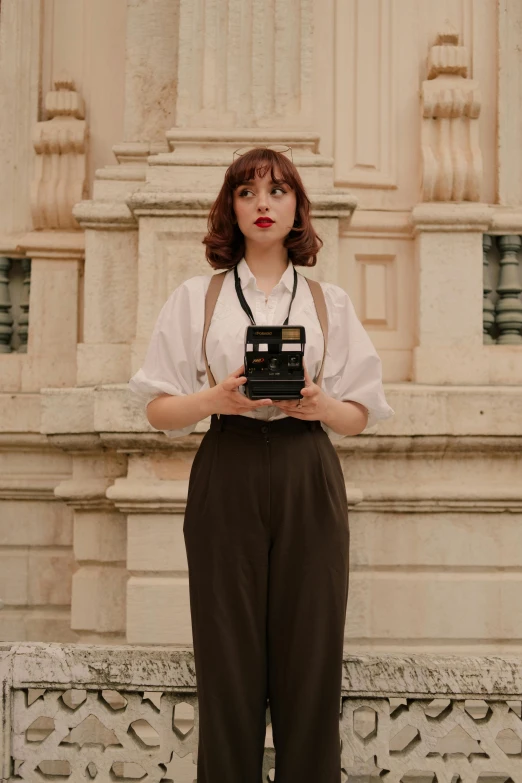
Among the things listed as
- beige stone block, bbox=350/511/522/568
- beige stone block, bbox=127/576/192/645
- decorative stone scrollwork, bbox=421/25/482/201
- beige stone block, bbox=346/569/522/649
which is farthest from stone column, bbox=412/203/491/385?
beige stone block, bbox=127/576/192/645

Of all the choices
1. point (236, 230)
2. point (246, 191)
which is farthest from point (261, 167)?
point (236, 230)

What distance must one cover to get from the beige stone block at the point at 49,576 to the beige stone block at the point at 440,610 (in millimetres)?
1323

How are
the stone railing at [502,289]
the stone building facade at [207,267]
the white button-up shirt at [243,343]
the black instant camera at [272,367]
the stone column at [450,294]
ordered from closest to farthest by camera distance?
the black instant camera at [272,367]
the white button-up shirt at [243,343]
the stone building facade at [207,267]
the stone column at [450,294]
the stone railing at [502,289]

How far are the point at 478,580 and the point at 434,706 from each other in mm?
527

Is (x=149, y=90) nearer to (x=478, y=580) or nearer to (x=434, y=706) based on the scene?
(x=478, y=580)

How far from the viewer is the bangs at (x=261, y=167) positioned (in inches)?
81.4

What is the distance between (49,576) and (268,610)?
2.21 m

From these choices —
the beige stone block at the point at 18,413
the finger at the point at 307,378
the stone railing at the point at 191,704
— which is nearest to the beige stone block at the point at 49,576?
the beige stone block at the point at 18,413

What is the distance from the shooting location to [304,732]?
1.92m

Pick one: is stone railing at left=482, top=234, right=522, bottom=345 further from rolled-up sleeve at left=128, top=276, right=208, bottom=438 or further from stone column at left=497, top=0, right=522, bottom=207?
rolled-up sleeve at left=128, top=276, right=208, bottom=438

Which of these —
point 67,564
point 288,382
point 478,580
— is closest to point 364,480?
point 478,580

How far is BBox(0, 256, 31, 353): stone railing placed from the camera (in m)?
4.09

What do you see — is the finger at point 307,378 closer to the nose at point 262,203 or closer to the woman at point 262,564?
the woman at point 262,564

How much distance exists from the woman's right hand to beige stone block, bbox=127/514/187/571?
1.50 m
